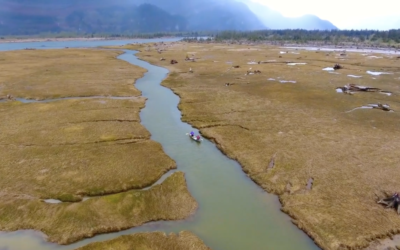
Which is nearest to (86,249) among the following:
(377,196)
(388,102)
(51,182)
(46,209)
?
(46,209)

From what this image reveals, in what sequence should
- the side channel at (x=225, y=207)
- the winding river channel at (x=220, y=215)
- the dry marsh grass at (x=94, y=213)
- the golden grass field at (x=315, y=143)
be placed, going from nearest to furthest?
the winding river channel at (x=220, y=215) → the side channel at (x=225, y=207) → the dry marsh grass at (x=94, y=213) → the golden grass field at (x=315, y=143)

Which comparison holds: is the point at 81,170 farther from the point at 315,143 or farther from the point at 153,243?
the point at 315,143

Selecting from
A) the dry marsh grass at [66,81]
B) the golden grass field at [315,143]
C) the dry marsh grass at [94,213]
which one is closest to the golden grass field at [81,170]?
the dry marsh grass at [94,213]

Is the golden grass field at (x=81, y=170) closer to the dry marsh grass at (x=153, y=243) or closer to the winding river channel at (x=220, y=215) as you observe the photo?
the winding river channel at (x=220, y=215)

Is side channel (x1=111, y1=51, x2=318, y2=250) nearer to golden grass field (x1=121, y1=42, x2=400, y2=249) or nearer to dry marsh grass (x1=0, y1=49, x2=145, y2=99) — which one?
golden grass field (x1=121, y1=42, x2=400, y2=249)

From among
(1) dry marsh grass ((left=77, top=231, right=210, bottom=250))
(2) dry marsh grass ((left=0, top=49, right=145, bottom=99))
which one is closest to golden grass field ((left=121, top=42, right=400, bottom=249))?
(1) dry marsh grass ((left=77, top=231, right=210, bottom=250))

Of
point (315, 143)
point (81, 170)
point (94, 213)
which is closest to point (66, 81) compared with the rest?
point (81, 170)
